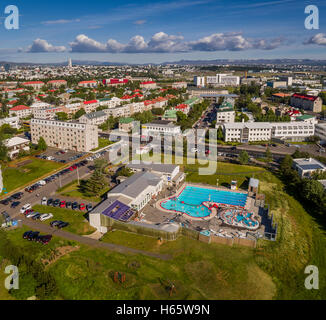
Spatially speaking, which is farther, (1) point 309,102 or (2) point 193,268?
(1) point 309,102

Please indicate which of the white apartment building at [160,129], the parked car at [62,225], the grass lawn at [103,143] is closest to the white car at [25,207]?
the parked car at [62,225]

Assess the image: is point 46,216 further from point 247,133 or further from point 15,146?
point 247,133

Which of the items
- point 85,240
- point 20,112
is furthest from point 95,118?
point 85,240

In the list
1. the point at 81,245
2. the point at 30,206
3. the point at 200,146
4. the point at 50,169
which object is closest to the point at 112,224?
the point at 81,245

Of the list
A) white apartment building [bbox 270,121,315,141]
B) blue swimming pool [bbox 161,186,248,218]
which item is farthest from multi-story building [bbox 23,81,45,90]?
blue swimming pool [bbox 161,186,248,218]

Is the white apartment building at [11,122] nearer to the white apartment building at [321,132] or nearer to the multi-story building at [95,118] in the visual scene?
the multi-story building at [95,118]

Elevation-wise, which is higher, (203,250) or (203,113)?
(203,113)

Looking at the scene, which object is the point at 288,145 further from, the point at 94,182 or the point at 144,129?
the point at 94,182
